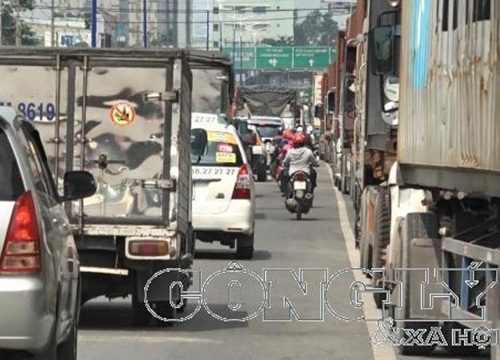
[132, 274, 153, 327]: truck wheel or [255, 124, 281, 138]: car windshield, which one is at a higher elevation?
[132, 274, 153, 327]: truck wheel

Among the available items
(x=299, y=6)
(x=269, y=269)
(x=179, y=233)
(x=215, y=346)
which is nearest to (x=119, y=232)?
(x=179, y=233)

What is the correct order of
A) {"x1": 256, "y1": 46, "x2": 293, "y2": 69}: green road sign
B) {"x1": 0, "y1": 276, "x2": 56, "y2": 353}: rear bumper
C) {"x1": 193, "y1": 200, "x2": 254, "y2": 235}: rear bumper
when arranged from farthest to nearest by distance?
{"x1": 256, "y1": 46, "x2": 293, "y2": 69}: green road sign → {"x1": 193, "y1": 200, "x2": 254, "y2": 235}: rear bumper → {"x1": 0, "y1": 276, "x2": 56, "y2": 353}: rear bumper

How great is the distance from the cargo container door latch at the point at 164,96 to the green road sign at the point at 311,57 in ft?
242

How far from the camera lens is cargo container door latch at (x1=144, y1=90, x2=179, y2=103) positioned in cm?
1153

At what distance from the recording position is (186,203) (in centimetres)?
1224

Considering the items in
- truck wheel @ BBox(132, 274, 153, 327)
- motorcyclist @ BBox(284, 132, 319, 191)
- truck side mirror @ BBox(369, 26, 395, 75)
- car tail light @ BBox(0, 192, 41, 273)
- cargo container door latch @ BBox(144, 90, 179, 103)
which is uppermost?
truck side mirror @ BBox(369, 26, 395, 75)

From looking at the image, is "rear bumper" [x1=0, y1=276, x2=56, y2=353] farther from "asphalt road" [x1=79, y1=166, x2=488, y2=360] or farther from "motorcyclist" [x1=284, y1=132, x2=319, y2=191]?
"motorcyclist" [x1=284, y1=132, x2=319, y2=191]

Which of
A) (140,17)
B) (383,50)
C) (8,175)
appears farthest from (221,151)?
(140,17)

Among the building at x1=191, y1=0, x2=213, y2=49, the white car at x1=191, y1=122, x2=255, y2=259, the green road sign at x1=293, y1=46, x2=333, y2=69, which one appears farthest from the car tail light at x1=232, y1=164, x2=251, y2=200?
the green road sign at x1=293, y1=46, x2=333, y2=69

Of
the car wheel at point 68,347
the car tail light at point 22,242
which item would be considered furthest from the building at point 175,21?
the car tail light at point 22,242

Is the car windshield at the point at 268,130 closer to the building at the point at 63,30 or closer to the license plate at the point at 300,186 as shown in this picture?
the building at the point at 63,30

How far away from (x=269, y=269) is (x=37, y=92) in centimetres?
597

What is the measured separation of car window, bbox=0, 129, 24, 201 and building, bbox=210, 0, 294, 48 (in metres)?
75.5

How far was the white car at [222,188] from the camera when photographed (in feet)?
59.0
